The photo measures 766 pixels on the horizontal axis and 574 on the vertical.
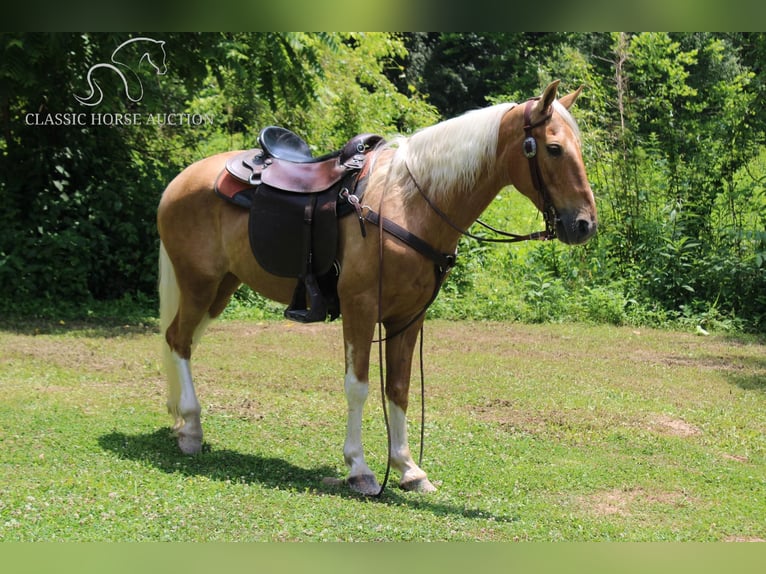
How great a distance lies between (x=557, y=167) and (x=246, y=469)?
2598 millimetres

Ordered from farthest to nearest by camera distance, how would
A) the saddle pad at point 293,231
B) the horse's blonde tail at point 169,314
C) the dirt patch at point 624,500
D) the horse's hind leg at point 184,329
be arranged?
the horse's blonde tail at point 169,314 → the horse's hind leg at point 184,329 → the saddle pad at point 293,231 → the dirt patch at point 624,500

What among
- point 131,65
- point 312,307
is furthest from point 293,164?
point 131,65

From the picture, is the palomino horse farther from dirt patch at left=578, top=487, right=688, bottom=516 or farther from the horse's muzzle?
dirt patch at left=578, top=487, right=688, bottom=516

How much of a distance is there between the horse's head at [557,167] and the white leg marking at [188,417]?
2.65m

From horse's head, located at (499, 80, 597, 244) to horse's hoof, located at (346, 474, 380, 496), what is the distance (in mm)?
1757

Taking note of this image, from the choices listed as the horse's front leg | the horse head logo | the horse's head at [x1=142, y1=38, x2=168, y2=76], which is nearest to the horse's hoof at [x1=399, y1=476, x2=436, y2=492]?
the horse's front leg

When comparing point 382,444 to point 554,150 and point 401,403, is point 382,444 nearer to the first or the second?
point 401,403

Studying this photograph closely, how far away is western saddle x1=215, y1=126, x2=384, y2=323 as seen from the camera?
15.8 ft

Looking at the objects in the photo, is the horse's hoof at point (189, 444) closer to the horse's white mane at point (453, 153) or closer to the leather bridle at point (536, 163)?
the horse's white mane at point (453, 153)

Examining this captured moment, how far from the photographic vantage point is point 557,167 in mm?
4141

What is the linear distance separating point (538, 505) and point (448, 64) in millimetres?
22473

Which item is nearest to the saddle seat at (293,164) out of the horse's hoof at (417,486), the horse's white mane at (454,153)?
the horse's white mane at (454,153)

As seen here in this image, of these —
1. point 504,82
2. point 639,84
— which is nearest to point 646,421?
point 639,84

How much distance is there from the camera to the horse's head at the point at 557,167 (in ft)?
13.5
